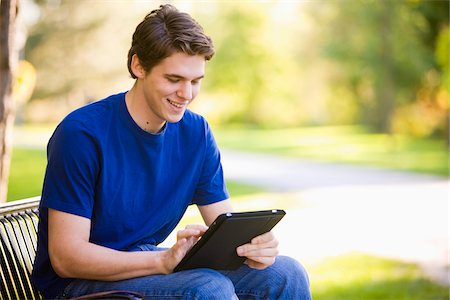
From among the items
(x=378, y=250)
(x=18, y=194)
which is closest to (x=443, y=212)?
(x=378, y=250)

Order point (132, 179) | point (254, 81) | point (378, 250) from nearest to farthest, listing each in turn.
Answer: point (132, 179)
point (378, 250)
point (254, 81)

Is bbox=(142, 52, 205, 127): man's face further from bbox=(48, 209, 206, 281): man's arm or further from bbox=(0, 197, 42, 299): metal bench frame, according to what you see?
bbox=(0, 197, 42, 299): metal bench frame

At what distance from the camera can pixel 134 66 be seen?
245 centimetres

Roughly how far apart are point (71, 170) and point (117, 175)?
175 mm

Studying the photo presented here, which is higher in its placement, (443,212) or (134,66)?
(134,66)

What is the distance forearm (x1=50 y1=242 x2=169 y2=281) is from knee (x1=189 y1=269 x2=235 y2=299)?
122mm

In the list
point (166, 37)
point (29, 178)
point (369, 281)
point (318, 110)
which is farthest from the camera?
point (318, 110)

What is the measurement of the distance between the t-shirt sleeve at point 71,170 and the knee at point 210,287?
37cm

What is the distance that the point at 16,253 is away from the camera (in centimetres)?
272

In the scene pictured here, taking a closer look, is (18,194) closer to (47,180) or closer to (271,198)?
(271,198)

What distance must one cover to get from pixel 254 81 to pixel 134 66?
3914cm

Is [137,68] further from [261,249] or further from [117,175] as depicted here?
[261,249]

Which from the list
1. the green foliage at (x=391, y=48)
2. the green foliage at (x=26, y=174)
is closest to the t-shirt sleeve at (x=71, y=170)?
the green foliage at (x=26, y=174)

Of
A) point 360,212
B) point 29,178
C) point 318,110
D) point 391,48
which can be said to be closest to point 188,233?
point 360,212
